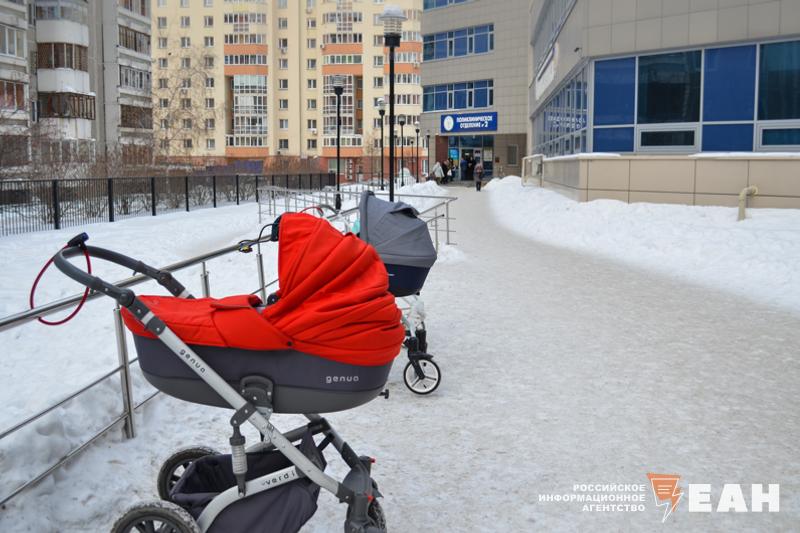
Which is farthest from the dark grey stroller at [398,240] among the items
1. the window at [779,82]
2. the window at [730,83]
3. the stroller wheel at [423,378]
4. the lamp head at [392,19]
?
the window at [730,83]

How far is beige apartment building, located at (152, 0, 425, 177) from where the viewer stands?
332 ft

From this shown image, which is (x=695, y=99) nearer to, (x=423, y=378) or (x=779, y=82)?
(x=779, y=82)

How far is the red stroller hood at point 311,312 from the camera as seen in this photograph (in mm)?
3293

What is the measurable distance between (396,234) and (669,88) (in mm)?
15723

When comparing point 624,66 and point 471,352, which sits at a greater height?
point 624,66

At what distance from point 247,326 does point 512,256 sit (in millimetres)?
12344

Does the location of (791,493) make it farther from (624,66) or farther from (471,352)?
(624,66)

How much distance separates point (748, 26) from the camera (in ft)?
59.3

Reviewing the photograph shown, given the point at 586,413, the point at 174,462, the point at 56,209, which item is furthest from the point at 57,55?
the point at 174,462

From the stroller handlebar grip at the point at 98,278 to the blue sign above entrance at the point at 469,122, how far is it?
60.5 metres

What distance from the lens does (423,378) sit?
21.2 ft

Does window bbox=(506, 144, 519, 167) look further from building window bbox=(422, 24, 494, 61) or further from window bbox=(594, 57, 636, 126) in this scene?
window bbox=(594, 57, 636, 126)

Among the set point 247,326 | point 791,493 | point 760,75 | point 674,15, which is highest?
point 674,15

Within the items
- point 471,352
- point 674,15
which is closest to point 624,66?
point 674,15
